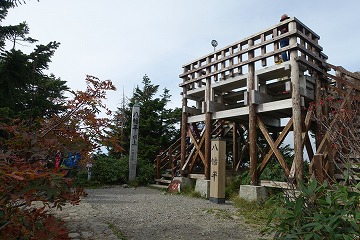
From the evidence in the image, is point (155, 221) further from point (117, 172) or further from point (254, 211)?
point (117, 172)

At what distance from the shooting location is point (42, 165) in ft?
7.57

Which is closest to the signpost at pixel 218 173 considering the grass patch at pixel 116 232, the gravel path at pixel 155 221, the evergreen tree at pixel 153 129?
the gravel path at pixel 155 221

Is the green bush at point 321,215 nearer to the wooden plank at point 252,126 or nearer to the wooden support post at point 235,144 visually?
the wooden plank at point 252,126

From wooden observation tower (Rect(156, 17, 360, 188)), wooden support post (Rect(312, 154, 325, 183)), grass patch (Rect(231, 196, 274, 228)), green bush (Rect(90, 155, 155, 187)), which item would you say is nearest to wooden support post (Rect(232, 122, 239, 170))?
wooden observation tower (Rect(156, 17, 360, 188))

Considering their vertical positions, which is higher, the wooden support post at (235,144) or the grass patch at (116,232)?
the wooden support post at (235,144)

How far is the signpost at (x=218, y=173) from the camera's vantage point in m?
7.41

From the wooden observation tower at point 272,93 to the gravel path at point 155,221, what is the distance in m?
1.76

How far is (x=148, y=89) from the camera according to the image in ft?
73.2

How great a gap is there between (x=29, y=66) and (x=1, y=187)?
23.4ft

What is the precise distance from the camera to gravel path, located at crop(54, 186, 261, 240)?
4332 millimetres

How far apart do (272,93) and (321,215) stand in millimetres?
7142

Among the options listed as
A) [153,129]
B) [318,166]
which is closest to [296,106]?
[318,166]

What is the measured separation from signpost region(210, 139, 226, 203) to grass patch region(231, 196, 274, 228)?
0.44 metres

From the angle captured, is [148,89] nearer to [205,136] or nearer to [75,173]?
[75,173]
